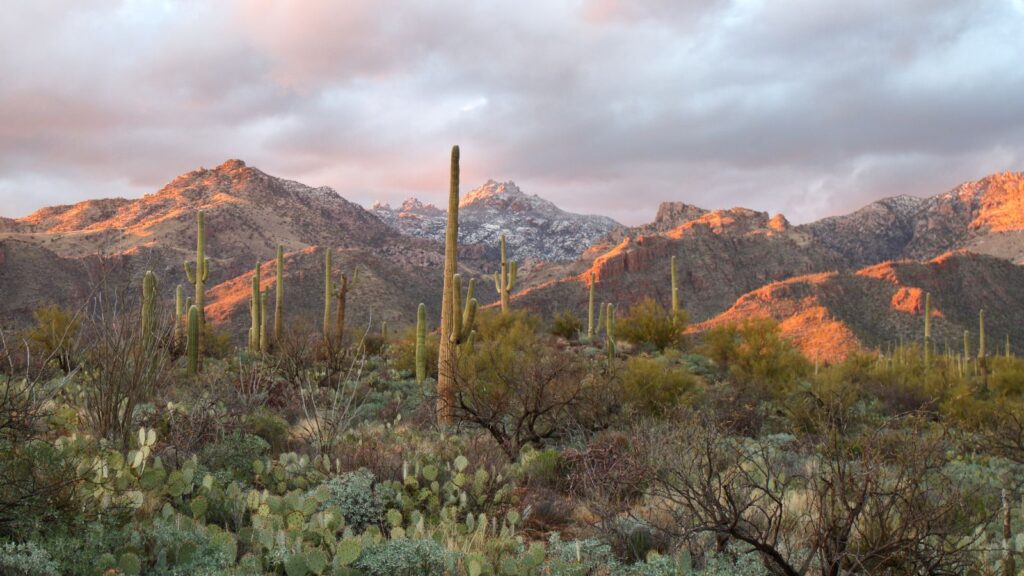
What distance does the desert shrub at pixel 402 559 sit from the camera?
173 inches

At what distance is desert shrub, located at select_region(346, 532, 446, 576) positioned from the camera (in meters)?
4.38

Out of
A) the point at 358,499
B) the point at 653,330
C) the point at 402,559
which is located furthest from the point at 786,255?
the point at 402,559

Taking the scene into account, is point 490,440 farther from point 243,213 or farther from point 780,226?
point 780,226

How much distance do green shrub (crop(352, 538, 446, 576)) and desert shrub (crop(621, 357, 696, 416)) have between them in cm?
942

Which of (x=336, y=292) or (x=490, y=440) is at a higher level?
(x=336, y=292)

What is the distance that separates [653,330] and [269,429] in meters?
20.0

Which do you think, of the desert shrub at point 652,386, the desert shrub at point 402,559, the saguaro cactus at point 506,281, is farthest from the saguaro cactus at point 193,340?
the desert shrub at point 402,559

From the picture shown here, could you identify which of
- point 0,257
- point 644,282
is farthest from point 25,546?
point 644,282

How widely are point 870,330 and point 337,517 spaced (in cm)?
6159

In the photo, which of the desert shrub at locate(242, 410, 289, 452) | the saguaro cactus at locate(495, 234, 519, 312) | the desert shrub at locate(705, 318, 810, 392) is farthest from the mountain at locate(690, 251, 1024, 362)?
the desert shrub at locate(242, 410, 289, 452)

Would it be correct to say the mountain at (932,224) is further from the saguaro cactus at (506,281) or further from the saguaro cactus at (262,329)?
the saguaro cactus at (262,329)

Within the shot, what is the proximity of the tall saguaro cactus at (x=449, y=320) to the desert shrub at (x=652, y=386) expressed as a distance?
3.47 metres

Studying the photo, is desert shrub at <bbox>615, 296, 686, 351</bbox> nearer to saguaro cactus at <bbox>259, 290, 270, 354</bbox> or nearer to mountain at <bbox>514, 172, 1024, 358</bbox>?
saguaro cactus at <bbox>259, 290, 270, 354</bbox>

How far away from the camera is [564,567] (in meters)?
4.64
